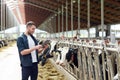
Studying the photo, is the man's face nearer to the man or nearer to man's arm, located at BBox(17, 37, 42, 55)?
the man

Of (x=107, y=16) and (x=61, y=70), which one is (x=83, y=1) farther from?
(x=61, y=70)

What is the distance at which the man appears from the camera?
4.79 metres

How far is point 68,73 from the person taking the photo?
7.95 metres

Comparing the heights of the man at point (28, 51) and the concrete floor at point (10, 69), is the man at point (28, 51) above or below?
above

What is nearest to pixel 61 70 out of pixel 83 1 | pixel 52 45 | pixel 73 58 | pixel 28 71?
pixel 52 45

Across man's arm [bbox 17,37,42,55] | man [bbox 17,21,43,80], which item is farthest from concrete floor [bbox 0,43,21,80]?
man's arm [bbox 17,37,42,55]

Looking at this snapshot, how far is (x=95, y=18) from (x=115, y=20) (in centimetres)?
227

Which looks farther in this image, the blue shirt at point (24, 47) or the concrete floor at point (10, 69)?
the concrete floor at point (10, 69)

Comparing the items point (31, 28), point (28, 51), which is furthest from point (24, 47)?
point (31, 28)

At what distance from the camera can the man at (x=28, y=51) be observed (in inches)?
189

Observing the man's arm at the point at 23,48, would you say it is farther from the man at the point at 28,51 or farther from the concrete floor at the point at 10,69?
the concrete floor at the point at 10,69

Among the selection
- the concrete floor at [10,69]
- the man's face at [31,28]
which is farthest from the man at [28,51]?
the concrete floor at [10,69]

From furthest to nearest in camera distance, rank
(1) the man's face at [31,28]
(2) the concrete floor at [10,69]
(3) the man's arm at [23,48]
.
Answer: (2) the concrete floor at [10,69] → (1) the man's face at [31,28] → (3) the man's arm at [23,48]

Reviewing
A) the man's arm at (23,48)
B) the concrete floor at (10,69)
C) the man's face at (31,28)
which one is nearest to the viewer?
the man's arm at (23,48)
